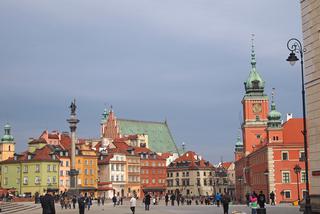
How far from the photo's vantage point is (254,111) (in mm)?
99625

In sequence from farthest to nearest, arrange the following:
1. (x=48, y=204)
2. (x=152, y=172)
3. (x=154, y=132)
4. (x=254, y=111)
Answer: (x=154, y=132) < (x=152, y=172) < (x=254, y=111) < (x=48, y=204)

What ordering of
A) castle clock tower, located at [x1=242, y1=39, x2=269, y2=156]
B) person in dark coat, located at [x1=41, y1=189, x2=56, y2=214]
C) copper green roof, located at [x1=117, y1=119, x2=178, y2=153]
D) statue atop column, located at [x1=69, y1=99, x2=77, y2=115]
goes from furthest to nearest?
copper green roof, located at [x1=117, y1=119, x2=178, y2=153] → castle clock tower, located at [x1=242, y1=39, x2=269, y2=156] → statue atop column, located at [x1=69, y1=99, x2=77, y2=115] → person in dark coat, located at [x1=41, y1=189, x2=56, y2=214]

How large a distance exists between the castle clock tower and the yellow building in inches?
1755

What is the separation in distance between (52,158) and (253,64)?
42.0 m

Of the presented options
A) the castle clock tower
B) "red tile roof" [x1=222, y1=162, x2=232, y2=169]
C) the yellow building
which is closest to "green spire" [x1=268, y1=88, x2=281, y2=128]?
the castle clock tower

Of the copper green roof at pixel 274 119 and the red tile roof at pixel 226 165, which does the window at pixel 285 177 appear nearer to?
the copper green roof at pixel 274 119

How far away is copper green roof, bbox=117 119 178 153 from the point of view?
128250 millimetres

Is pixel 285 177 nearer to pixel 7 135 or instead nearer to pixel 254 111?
pixel 254 111

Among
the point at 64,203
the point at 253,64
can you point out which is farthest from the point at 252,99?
the point at 64,203

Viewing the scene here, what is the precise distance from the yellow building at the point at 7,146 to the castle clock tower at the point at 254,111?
44584 millimetres

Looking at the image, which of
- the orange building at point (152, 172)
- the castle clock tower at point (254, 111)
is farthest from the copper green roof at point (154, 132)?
the castle clock tower at point (254, 111)

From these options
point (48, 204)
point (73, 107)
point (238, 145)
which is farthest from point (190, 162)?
point (48, 204)

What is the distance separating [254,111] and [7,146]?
157 ft

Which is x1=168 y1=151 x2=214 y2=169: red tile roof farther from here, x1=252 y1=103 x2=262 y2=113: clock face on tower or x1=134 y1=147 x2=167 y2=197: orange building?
x1=252 y1=103 x2=262 y2=113: clock face on tower
